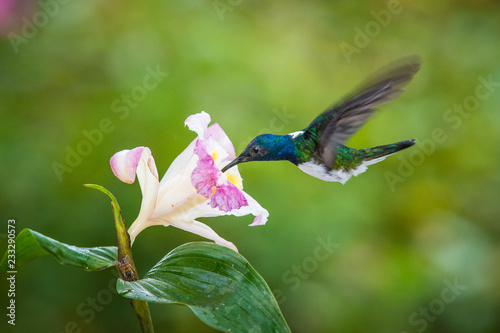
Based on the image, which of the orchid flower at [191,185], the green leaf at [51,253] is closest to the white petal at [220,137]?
the orchid flower at [191,185]

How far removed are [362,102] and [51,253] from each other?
472 mm

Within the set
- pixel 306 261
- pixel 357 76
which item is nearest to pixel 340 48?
pixel 357 76

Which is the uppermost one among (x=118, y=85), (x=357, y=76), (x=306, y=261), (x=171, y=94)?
(x=118, y=85)

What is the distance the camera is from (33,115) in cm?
196

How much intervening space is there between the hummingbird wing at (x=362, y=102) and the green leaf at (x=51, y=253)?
1.22ft

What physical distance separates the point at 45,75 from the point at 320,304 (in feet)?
4.26

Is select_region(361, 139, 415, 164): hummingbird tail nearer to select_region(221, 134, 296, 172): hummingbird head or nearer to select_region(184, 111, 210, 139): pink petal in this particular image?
select_region(221, 134, 296, 172): hummingbird head

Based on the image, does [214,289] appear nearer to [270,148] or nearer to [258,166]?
[270,148]

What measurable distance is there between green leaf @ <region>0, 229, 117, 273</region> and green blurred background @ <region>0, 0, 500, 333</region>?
3.23 feet

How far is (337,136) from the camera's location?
0.85 m

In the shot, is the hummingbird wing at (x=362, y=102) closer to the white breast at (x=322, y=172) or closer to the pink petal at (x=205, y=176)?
the white breast at (x=322, y=172)

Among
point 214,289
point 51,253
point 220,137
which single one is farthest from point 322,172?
point 51,253

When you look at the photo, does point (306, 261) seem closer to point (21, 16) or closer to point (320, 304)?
point (320, 304)

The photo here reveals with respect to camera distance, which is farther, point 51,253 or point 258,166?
point 258,166
